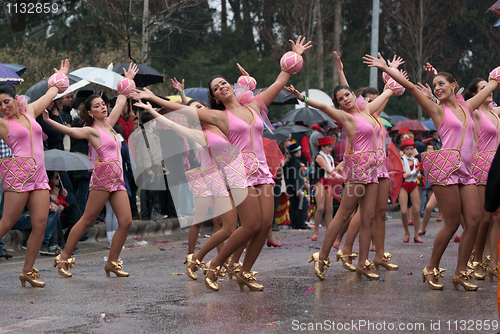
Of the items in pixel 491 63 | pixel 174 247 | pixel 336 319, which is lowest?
pixel 174 247

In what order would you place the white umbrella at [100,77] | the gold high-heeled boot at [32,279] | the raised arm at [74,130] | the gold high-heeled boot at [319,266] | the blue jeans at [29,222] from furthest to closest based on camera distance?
the white umbrella at [100,77] → the blue jeans at [29,222] → the raised arm at [74,130] → the gold high-heeled boot at [319,266] → the gold high-heeled boot at [32,279]

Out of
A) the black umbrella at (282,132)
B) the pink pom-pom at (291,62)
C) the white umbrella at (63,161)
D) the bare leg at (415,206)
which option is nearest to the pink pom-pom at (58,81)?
the white umbrella at (63,161)

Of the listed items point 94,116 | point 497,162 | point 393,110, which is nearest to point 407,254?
point 94,116

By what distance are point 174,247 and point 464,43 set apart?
23270 mm

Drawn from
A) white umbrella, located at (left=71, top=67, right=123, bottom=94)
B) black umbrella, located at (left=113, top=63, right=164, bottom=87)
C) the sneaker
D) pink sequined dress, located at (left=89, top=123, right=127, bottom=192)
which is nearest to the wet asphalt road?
the sneaker

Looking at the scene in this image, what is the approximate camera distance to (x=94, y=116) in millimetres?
7461

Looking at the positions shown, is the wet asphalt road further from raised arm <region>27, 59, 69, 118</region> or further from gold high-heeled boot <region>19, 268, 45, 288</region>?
raised arm <region>27, 59, 69, 118</region>

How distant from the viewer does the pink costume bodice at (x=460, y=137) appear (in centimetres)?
616

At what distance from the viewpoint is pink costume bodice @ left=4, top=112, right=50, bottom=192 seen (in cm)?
662

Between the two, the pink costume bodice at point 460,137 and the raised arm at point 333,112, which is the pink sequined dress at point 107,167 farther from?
the pink costume bodice at point 460,137

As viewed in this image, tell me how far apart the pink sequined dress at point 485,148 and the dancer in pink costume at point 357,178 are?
3.50ft

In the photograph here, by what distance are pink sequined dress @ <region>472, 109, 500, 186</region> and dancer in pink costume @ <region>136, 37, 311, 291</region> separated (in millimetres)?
2231

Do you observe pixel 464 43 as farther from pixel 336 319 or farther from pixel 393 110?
pixel 336 319

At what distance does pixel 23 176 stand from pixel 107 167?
3.30 ft
